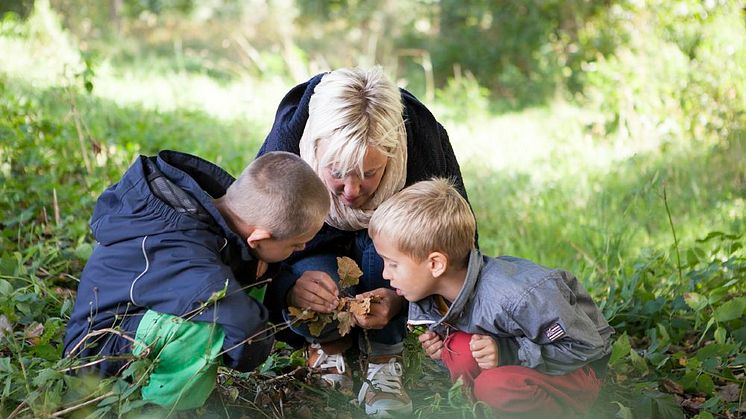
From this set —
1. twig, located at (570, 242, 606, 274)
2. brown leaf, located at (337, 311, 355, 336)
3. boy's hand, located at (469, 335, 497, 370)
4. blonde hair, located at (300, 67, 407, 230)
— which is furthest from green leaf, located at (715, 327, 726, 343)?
brown leaf, located at (337, 311, 355, 336)

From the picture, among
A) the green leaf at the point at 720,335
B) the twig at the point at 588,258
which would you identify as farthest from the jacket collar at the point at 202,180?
the twig at the point at 588,258

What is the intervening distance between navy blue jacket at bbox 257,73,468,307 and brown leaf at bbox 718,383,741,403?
44.0 inches

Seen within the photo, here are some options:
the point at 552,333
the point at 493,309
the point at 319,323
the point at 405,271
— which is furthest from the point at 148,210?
the point at 552,333

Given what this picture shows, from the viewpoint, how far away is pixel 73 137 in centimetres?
473

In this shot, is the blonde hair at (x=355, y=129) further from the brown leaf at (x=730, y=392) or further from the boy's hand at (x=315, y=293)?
the brown leaf at (x=730, y=392)

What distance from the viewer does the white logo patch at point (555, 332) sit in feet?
7.59

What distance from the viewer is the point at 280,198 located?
2.26 meters

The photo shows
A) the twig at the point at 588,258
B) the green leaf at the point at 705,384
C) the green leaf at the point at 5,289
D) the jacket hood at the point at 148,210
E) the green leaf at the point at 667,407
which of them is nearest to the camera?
the jacket hood at the point at 148,210

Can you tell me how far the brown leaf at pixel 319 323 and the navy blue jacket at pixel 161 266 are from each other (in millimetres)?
293

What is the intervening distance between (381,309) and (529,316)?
516 mm

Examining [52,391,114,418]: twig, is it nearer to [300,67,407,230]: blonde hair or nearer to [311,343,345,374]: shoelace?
[311,343,345,374]: shoelace

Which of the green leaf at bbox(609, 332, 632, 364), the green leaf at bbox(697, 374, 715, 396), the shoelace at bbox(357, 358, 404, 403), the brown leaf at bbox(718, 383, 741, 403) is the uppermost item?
the green leaf at bbox(609, 332, 632, 364)

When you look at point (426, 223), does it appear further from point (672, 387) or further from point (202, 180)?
point (672, 387)

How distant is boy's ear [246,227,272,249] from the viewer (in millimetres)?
2271
